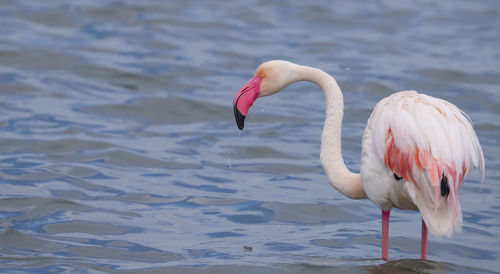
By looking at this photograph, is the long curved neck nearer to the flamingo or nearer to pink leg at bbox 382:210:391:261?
the flamingo

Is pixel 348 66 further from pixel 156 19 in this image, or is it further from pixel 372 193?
pixel 372 193

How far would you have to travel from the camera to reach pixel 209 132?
9.12 meters

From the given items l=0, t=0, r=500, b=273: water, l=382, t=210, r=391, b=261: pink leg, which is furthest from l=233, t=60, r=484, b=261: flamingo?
l=0, t=0, r=500, b=273: water

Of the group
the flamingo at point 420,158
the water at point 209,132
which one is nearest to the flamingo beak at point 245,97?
the flamingo at point 420,158

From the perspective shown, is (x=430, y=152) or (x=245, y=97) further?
(x=245, y=97)

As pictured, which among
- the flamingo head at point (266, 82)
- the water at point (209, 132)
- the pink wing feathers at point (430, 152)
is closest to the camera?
the pink wing feathers at point (430, 152)

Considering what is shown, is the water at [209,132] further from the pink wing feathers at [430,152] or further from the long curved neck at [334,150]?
the pink wing feathers at [430,152]

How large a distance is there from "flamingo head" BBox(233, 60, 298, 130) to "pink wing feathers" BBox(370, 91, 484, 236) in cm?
75

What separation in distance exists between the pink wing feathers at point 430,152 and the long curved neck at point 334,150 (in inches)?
15.2

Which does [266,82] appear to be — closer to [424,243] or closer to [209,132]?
[424,243]

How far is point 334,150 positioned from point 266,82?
0.60 metres

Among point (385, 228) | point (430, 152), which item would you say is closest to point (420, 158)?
point (430, 152)

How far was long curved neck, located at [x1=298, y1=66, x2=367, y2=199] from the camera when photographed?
201 inches

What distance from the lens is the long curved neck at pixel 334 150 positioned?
5.11 meters
